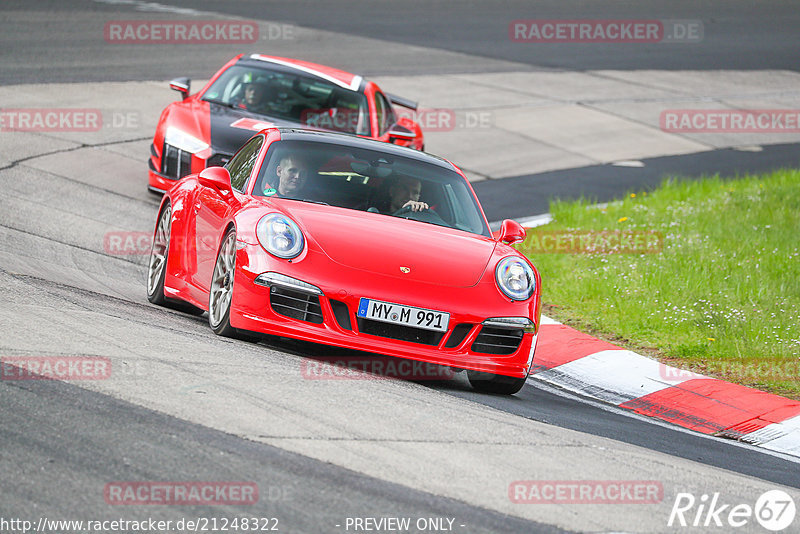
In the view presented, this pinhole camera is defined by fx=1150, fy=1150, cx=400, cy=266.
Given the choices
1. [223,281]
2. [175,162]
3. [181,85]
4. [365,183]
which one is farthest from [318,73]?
[223,281]

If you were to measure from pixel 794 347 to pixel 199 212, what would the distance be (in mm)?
4370

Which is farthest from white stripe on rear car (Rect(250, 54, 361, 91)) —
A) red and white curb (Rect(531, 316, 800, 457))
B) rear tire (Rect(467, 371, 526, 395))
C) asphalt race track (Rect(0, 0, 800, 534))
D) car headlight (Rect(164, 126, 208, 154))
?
rear tire (Rect(467, 371, 526, 395))

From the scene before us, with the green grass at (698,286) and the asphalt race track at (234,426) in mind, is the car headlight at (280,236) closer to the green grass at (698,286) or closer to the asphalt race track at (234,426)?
the asphalt race track at (234,426)

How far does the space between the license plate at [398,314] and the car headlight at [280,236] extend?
0.51 m

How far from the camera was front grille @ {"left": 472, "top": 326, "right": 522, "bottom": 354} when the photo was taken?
6539 mm

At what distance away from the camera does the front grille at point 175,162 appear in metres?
11.3

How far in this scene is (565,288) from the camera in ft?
33.5

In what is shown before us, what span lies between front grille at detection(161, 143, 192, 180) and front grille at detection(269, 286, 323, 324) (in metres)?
5.20

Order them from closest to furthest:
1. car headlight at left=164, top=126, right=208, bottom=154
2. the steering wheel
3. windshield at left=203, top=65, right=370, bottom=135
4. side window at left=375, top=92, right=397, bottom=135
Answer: the steering wheel
car headlight at left=164, top=126, right=208, bottom=154
windshield at left=203, top=65, right=370, bottom=135
side window at left=375, top=92, right=397, bottom=135

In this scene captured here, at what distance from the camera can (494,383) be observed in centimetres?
689

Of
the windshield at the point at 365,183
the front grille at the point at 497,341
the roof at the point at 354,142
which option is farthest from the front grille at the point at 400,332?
the roof at the point at 354,142

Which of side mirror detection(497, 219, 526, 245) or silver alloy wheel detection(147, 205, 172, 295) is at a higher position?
side mirror detection(497, 219, 526, 245)

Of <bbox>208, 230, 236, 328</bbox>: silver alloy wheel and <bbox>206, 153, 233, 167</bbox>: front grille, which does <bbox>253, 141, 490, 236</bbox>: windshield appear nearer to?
<bbox>208, 230, 236, 328</bbox>: silver alloy wheel

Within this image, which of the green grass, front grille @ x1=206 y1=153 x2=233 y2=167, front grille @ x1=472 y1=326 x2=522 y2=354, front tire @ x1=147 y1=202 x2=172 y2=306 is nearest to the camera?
front grille @ x1=472 y1=326 x2=522 y2=354
